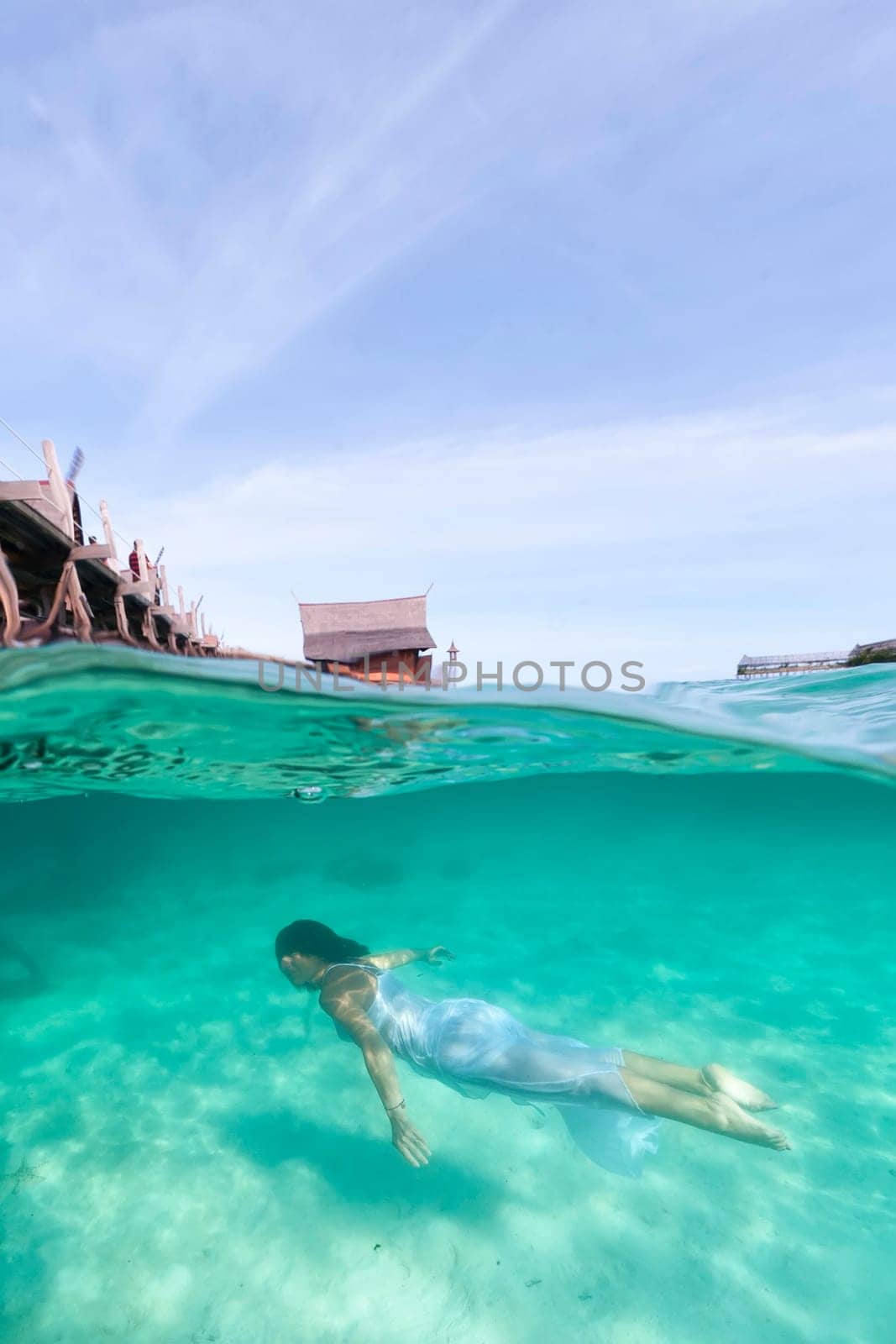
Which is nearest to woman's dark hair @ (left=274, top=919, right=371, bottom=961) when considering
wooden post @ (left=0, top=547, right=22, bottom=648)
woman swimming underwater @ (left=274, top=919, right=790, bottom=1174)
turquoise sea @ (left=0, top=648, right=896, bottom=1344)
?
woman swimming underwater @ (left=274, top=919, right=790, bottom=1174)

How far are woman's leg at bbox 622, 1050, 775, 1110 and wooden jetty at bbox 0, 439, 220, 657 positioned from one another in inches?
268

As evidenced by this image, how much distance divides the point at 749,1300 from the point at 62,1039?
9.16m

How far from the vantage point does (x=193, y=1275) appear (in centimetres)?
533

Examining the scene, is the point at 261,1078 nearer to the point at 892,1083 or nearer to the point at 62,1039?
the point at 62,1039

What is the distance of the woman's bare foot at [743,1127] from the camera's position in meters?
4.72

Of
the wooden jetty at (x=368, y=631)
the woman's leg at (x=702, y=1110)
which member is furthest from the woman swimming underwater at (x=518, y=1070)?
the wooden jetty at (x=368, y=631)

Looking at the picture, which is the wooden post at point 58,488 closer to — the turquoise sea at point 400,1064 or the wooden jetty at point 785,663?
the turquoise sea at point 400,1064

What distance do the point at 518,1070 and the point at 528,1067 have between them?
0.10 metres

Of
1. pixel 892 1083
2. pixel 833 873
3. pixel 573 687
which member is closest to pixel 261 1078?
pixel 573 687

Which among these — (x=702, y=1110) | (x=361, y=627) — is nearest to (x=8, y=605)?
(x=702, y=1110)

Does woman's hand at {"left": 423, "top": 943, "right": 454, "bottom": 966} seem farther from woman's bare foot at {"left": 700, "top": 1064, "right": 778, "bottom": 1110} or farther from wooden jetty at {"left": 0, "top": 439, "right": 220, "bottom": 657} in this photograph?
wooden jetty at {"left": 0, "top": 439, "right": 220, "bottom": 657}

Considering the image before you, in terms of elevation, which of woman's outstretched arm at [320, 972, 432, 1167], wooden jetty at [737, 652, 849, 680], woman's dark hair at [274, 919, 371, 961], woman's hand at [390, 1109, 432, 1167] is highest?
wooden jetty at [737, 652, 849, 680]

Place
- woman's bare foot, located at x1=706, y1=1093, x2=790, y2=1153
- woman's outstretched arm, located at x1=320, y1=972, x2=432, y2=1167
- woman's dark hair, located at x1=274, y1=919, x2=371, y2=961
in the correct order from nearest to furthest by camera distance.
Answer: woman's bare foot, located at x1=706, y1=1093, x2=790, y2=1153 → woman's outstretched arm, located at x1=320, y1=972, x2=432, y2=1167 → woman's dark hair, located at x1=274, y1=919, x2=371, y2=961

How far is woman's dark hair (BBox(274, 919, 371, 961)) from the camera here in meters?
6.29
